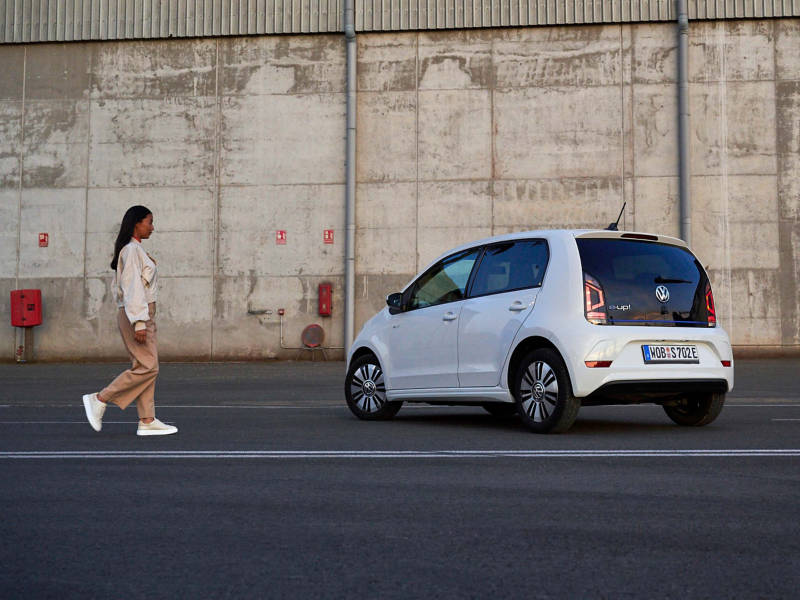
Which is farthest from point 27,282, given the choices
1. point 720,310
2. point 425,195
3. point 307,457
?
point 307,457

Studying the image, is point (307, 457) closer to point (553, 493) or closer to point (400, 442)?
point (400, 442)

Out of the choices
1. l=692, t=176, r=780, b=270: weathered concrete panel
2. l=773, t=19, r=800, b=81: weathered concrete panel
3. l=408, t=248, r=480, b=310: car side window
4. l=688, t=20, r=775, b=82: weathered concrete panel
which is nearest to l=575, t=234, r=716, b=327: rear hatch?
l=408, t=248, r=480, b=310: car side window

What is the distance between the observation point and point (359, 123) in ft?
76.7

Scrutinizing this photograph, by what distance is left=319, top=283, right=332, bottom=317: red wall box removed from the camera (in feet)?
75.4

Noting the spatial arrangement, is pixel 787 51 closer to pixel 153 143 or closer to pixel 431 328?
pixel 153 143

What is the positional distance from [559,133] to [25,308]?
13.2m

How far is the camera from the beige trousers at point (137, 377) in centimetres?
787

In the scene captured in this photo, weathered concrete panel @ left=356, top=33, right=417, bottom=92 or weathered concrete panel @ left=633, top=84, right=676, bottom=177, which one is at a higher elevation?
weathered concrete panel @ left=356, top=33, right=417, bottom=92

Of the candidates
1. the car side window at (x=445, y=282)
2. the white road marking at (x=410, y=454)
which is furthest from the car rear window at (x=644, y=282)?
the white road marking at (x=410, y=454)

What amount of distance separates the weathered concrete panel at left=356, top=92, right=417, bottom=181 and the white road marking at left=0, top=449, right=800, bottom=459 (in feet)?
55.9

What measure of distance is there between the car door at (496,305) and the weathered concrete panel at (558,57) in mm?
15323

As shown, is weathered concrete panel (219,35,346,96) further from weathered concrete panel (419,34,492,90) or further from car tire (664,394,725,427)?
car tire (664,394,725,427)

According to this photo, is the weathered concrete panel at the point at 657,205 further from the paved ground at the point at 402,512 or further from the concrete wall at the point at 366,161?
the paved ground at the point at 402,512

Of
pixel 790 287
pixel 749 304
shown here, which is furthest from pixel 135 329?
pixel 790 287
